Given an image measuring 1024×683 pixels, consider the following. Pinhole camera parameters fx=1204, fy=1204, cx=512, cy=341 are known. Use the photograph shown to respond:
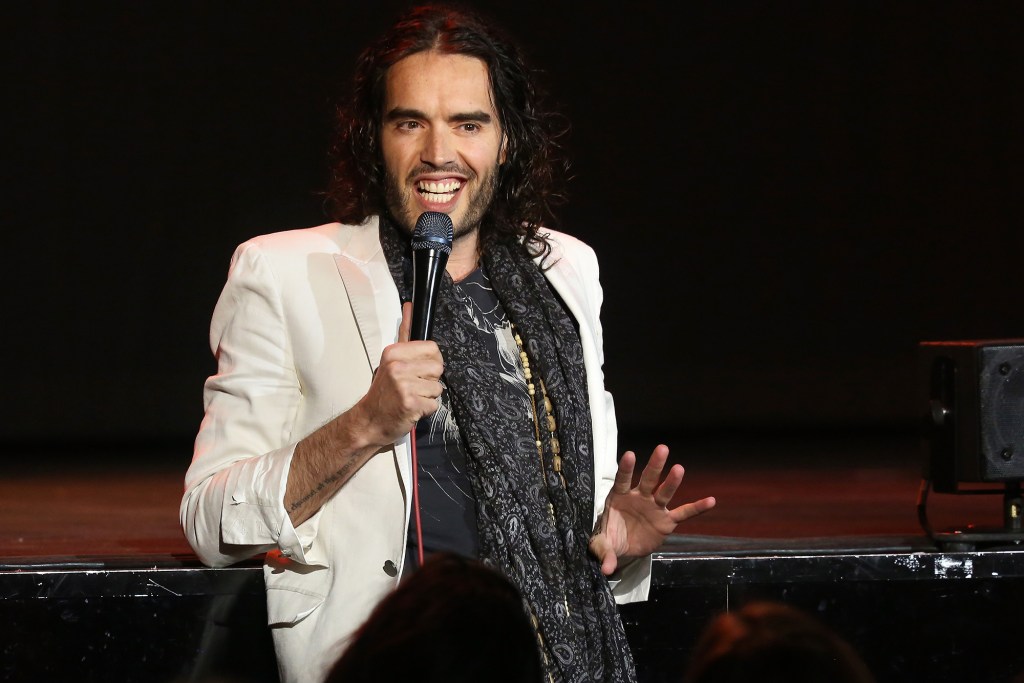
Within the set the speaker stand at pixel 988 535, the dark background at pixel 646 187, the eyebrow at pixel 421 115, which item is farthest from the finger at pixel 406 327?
the dark background at pixel 646 187

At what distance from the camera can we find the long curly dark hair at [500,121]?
191 centimetres

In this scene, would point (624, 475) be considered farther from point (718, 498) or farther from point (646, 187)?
point (646, 187)

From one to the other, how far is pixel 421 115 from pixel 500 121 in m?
0.20

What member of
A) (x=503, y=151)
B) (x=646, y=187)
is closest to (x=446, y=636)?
(x=503, y=151)

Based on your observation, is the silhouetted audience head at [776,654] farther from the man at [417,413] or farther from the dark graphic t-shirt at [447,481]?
the dark graphic t-shirt at [447,481]

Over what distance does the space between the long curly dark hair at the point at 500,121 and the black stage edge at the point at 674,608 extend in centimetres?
67

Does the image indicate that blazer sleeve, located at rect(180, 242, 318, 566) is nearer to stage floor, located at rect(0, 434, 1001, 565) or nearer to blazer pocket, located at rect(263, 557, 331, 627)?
blazer pocket, located at rect(263, 557, 331, 627)

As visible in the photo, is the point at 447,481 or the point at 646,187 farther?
the point at 646,187

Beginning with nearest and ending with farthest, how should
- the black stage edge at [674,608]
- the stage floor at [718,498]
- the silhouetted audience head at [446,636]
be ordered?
the silhouetted audience head at [446,636] < the black stage edge at [674,608] < the stage floor at [718,498]

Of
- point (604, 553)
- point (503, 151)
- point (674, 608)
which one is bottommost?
point (674, 608)

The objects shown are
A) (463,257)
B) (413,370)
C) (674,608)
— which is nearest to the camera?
(413,370)

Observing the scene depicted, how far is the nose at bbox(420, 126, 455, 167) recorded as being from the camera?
182 cm

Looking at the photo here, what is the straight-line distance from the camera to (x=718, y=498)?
4039mm

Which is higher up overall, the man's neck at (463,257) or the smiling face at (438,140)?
the smiling face at (438,140)
